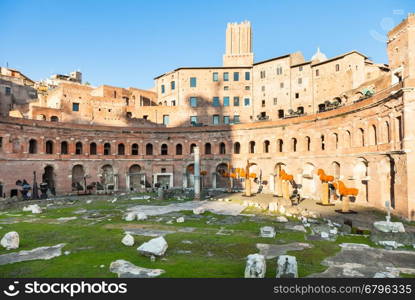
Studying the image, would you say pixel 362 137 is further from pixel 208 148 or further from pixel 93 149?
pixel 93 149

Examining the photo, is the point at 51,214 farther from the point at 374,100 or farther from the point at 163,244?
the point at 374,100

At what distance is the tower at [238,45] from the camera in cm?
5341

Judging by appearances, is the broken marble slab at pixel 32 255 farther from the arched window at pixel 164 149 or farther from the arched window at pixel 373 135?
the arched window at pixel 164 149

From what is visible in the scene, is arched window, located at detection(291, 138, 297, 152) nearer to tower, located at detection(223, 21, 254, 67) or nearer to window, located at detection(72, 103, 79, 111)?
tower, located at detection(223, 21, 254, 67)

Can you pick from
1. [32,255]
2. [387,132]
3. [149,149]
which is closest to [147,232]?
[32,255]

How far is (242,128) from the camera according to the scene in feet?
131

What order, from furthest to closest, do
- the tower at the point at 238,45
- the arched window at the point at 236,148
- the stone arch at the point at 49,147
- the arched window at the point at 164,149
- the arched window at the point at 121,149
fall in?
the tower at the point at 238,45 < the arched window at the point at 164,149 < the arched window at the point at 121,149 < the arched window at the point at 236,148 < the stone arch at the point at 49,147

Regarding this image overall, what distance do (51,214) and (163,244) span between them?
15.3m

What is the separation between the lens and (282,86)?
46312 millimetres

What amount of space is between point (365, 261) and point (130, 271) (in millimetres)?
8875

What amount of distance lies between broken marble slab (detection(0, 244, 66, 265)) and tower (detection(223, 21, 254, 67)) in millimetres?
46685

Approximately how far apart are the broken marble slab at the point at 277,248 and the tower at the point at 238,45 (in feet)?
146

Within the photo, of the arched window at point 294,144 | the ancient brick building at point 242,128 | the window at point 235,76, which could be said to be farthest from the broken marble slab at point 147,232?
the window at point 235,76

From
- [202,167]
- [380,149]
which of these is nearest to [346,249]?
[380,149]
